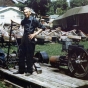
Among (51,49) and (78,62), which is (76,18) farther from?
(78,62)

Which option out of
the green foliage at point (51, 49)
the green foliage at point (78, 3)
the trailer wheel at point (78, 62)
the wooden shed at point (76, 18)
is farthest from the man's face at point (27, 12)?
the green foliage at point (78, 3)

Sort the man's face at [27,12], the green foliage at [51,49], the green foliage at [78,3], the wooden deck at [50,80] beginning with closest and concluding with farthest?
the wooden deck at [50,80] < the man's face at [27,12] < the green foliage at [51,49] < the green foliage at [78,3]

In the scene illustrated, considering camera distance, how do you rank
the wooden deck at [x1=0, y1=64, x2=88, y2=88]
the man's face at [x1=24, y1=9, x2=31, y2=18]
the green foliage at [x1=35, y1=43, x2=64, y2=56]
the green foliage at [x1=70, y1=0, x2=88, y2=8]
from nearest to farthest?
the wooden deck at [x1=0, y1=64, x2=88, y2=88], the man's face at [x1=24, y1=9, x2=31, y2=18], the green foliage at [x1=35, y1=43, x2=64, y2=56], the green foliage at [x1=70, y1=0, x2=88, y2=8]

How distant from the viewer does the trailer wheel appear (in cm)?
643

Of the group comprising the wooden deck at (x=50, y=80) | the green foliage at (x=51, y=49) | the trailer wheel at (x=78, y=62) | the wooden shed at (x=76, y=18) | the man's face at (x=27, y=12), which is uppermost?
the wooden shed at (x=76, y=18)

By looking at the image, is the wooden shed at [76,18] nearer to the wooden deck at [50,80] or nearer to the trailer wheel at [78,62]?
the trailer wheel at [78,62]

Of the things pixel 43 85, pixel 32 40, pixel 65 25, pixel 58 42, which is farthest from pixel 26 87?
pixel 65 25

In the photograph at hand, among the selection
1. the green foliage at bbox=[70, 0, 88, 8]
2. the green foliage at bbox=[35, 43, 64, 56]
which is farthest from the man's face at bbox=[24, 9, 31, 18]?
the green foliage at bbox=[70, 0, 88, 8]

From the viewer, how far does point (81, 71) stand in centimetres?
664

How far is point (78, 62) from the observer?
6578 millimetres

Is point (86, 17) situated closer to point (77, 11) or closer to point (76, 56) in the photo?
point (77, 11)

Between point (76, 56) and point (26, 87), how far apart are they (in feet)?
5.58

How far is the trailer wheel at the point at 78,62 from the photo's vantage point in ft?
21.1

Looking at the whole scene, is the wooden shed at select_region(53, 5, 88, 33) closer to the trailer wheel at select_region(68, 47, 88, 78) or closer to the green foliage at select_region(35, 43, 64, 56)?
the green foliage at select_region(35, 43, 64, 56)
